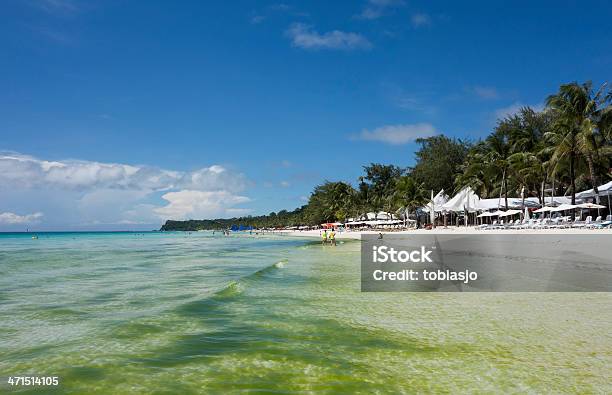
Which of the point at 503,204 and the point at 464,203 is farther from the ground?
the point at 464,203

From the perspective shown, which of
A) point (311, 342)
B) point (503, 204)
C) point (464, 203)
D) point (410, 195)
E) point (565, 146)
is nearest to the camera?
point (311, 342)

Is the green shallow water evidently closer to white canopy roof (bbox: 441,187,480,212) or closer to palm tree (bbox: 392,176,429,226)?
white canopy roof (bbox: 441,187,480,212)

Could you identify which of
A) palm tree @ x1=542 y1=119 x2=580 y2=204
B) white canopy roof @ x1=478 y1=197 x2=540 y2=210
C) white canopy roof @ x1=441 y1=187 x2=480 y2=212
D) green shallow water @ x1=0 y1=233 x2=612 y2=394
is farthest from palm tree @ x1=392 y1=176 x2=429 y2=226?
green shallow water @ x1=0 y1=233 x2=612 y2=394

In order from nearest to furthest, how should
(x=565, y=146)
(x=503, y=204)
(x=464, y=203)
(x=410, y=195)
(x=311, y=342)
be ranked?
(x=311, y=342), (x=565, y=146), (x=503, y=204), (x=464, y=203), (x=410, y=195)

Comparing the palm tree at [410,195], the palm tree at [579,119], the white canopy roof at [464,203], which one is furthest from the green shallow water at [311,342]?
the palm tree at [410,195]

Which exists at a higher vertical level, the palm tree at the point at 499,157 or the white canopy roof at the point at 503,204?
the palm tree at the point at 499,157

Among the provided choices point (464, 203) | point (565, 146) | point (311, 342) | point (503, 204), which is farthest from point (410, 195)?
point (311, 342)

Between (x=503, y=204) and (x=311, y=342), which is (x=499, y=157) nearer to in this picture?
(x=503, y=204)

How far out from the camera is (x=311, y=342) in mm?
6543

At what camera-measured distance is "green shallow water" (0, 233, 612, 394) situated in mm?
4867

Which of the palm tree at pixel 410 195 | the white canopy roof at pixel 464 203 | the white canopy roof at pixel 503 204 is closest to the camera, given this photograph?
the white canopy roof at pixel 503 204

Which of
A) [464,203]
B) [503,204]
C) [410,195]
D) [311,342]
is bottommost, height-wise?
[311,342]

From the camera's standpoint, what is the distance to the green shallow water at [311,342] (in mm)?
4867

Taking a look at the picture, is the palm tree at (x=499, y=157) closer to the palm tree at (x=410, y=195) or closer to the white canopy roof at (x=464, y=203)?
the white canopy roof at (x=464, y=203)
